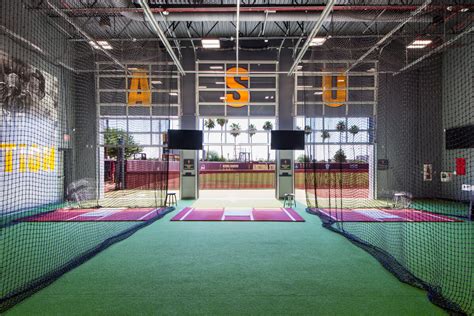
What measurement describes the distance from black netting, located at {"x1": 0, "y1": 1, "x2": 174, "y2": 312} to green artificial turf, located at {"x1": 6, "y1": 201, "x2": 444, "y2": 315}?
58 centimetres

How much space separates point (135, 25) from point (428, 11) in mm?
7265

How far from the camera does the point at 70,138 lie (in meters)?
9.39

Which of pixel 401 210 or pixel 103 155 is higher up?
pixel 103 155

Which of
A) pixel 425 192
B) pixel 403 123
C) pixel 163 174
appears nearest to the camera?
pixel 163 174

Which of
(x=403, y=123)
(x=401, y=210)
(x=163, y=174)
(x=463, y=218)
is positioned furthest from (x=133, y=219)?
(x=403, y=123)

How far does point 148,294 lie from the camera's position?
2.88 m

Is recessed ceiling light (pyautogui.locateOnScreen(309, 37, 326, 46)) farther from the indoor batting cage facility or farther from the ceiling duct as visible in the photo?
the ceiling duct

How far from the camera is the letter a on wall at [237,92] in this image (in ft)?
33.5

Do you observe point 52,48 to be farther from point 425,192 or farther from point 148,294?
point 425,192

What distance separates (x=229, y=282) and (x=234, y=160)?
1116 centimetres

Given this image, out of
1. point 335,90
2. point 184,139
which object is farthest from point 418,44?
point 184,139

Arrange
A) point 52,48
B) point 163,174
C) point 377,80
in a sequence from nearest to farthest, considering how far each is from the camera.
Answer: point 52,48, point 163,174, point 377,80

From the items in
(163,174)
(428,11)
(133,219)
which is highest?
(428,11)

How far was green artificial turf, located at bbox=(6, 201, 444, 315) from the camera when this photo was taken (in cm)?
262
